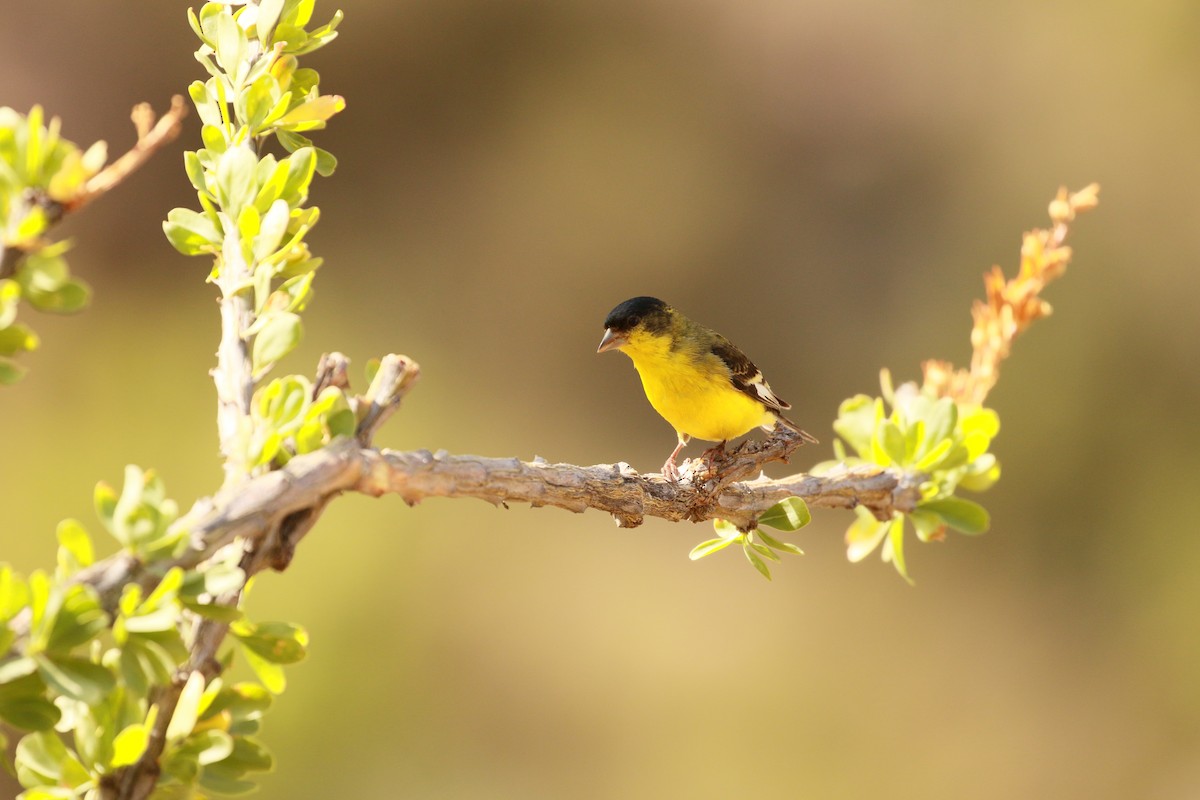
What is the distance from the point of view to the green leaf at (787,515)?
58 centimetres

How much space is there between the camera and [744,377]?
1.09m

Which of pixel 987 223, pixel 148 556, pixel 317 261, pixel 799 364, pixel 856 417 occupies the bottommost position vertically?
pixel 148 556

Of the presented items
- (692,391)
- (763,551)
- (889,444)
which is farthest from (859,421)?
(692,391)

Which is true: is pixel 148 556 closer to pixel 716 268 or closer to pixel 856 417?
pixel 856 417

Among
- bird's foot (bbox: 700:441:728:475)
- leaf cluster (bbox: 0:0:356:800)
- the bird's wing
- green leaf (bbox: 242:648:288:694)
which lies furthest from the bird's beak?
green leaf (bbox: 242:648:288:694)

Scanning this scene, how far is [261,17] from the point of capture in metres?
0.46

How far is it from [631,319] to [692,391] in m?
0.10

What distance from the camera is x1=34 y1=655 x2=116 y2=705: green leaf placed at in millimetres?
308

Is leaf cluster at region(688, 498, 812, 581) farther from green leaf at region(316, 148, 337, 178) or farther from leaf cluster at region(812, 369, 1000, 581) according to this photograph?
green leaf at region(316, 148, 337, 178)

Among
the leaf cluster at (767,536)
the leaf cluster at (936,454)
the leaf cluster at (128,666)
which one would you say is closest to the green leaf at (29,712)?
the leaf cluster at (128,666)

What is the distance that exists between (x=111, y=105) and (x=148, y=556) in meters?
1.73

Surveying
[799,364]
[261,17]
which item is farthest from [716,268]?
[261,17]

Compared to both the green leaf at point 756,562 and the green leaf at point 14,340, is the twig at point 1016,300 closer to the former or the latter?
the green leaf at point 756,562

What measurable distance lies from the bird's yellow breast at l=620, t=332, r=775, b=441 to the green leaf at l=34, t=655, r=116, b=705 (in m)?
0.75
